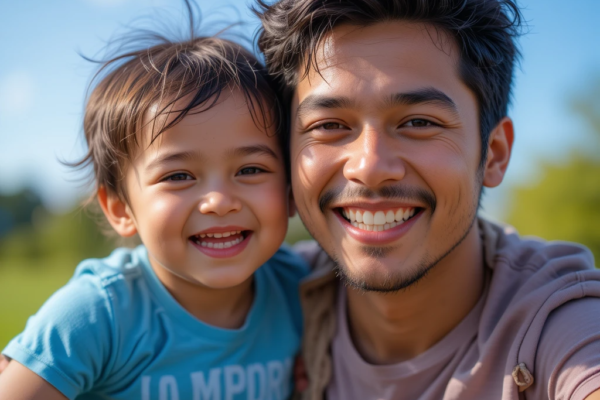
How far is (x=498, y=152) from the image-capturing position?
2.57 meters

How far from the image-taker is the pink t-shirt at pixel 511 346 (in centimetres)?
182

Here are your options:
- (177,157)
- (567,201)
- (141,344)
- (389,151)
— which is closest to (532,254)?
(389,151)

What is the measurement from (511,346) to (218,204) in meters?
1.30

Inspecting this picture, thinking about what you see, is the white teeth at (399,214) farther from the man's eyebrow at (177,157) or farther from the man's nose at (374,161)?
the man's eyebrow at (177,157)

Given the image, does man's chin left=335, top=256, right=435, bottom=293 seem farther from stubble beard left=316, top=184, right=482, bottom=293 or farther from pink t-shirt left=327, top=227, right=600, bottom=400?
pink t-shirt left=327, top=227, right=600, bottom=400

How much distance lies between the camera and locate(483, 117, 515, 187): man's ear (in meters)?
2.51

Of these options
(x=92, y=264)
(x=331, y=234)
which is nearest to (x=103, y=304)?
(x=92, y=264)

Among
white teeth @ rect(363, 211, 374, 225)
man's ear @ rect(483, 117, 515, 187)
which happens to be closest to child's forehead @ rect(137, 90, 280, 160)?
white teeth @ rect(363, 211, 374, 225)

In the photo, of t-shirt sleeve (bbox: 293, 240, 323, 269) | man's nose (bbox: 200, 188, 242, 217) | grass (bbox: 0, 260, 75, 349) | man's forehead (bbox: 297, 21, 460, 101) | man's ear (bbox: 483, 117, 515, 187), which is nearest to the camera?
man's forehead (bbox: 297, 21, 460, 101)

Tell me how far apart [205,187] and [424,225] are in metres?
0.95

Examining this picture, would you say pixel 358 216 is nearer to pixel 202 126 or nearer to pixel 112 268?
pixel 202 126

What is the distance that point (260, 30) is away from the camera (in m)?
2.64

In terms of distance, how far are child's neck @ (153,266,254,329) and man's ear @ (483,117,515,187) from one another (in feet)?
4.38

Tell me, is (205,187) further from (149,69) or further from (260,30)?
(260,30)
